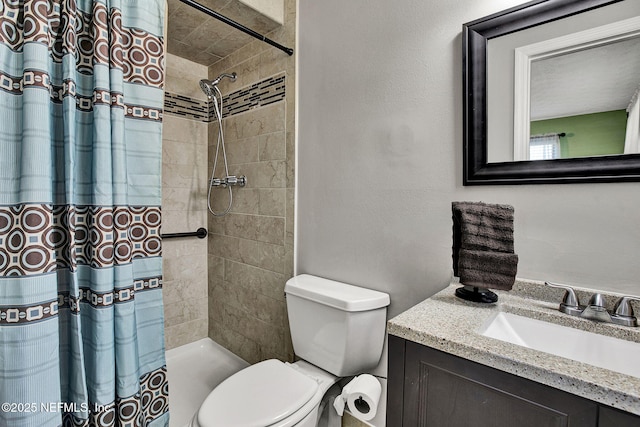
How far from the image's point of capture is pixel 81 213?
1.01 metres

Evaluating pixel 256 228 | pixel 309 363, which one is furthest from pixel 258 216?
pixel 309 363

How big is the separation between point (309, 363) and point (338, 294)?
1.29 ft

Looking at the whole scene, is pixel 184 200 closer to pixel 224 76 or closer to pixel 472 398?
pixel 224 76

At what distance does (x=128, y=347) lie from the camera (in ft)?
3.36

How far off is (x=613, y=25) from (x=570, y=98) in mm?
207

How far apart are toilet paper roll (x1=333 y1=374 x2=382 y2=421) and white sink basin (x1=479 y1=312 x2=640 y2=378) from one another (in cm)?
47

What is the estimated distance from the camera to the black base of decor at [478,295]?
3.09 ft

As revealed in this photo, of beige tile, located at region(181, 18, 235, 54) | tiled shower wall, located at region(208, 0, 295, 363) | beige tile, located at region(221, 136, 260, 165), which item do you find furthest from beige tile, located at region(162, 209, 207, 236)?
beige tile, located at region(181, 18, 235, 54)

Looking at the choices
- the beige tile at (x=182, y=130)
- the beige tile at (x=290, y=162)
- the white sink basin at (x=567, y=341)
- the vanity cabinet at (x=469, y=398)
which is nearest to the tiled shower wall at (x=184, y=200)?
the beige tile at (x=182, y=130)

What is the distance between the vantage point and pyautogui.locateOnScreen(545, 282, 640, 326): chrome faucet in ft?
2.59

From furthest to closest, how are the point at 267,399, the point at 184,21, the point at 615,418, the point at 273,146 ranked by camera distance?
1. the point at 273,146
2. the point at 184,21
3. the point at 267,399
4. the point at 615,418

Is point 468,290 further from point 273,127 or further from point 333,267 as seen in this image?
point 273,127

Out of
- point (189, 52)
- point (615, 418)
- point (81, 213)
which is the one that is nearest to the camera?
point (615, 418)

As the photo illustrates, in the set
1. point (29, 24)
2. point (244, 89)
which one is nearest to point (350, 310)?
point (29, 24)
